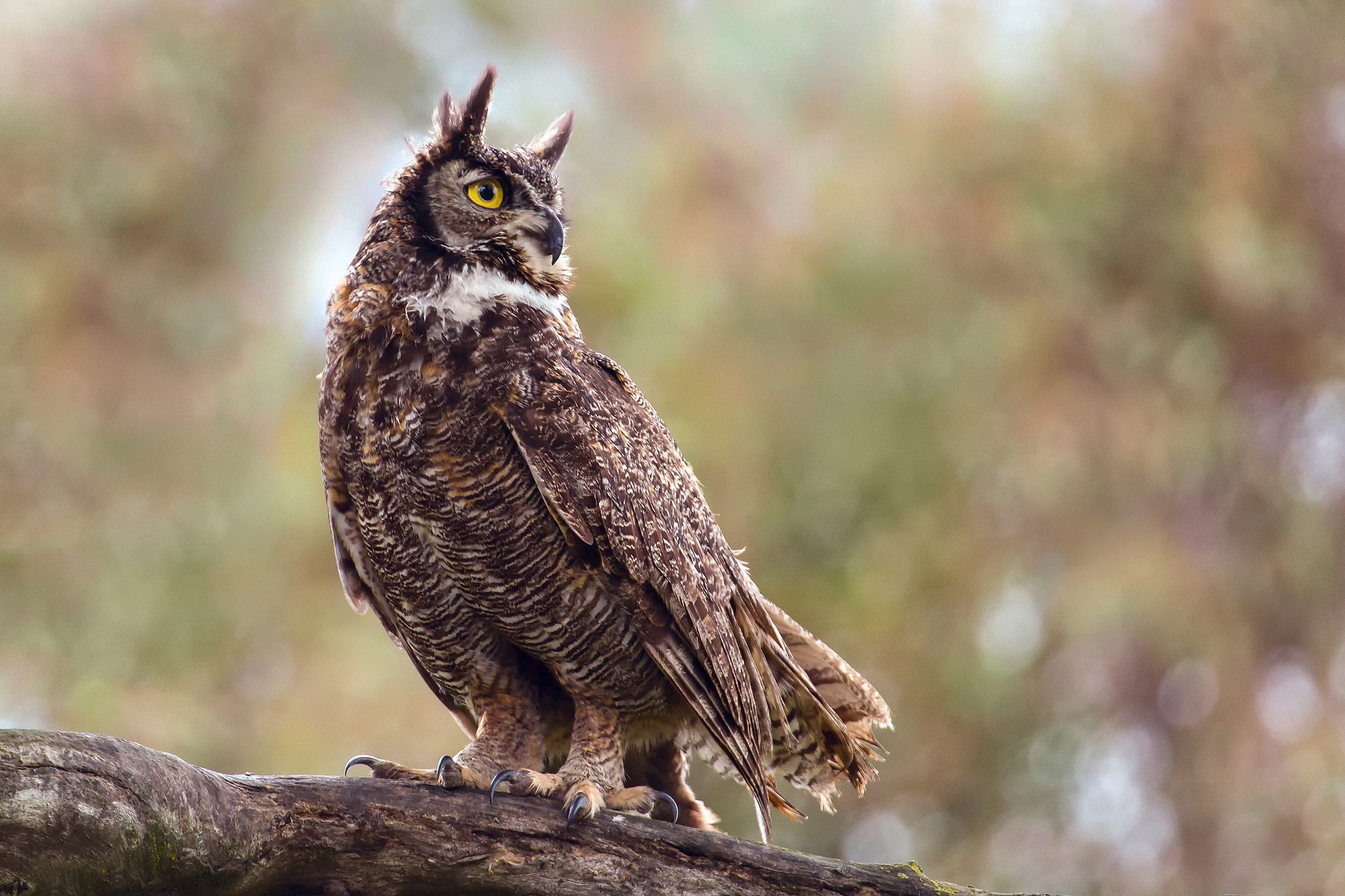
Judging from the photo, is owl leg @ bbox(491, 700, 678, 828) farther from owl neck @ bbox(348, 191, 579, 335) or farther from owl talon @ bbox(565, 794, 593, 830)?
owl neck @ bbox(348, 191, 579, 335)

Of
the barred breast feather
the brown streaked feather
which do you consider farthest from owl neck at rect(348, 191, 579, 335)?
the brown streaked feather

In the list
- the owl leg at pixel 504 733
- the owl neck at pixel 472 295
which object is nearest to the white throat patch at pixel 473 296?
the owl neck at pixel 472 295

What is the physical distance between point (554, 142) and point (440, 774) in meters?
1.61

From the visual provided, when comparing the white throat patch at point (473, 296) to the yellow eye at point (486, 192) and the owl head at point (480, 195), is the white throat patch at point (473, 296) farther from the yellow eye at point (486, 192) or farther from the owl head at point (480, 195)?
the yellow eye at point (486, 192)

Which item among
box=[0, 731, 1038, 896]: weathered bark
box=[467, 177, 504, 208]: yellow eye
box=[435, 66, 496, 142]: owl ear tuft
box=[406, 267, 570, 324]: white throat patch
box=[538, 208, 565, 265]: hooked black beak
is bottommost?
box=[0, 731, 1038, 896]: weathered bark

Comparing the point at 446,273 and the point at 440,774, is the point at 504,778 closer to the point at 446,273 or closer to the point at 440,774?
the point at 440,774

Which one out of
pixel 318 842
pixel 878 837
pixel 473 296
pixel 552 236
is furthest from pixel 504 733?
pixel 878 837

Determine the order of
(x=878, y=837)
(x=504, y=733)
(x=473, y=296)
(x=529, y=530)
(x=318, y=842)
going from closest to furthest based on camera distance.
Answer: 1. (x=318, y=842)
2. (x=529, y=530)
3. (x=473, y=296)
4. (x=504, y=733)
5. (x=878, y=837)

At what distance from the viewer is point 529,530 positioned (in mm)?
2607

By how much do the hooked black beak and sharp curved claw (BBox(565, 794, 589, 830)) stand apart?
114 centimetres

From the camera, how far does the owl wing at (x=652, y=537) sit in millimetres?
2607

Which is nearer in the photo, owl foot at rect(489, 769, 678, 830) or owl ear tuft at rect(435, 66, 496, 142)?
owl foot at rect(489, 769, 678, 830)

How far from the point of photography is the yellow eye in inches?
112

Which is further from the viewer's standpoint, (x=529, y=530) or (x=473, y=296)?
(x=473, y=296)
